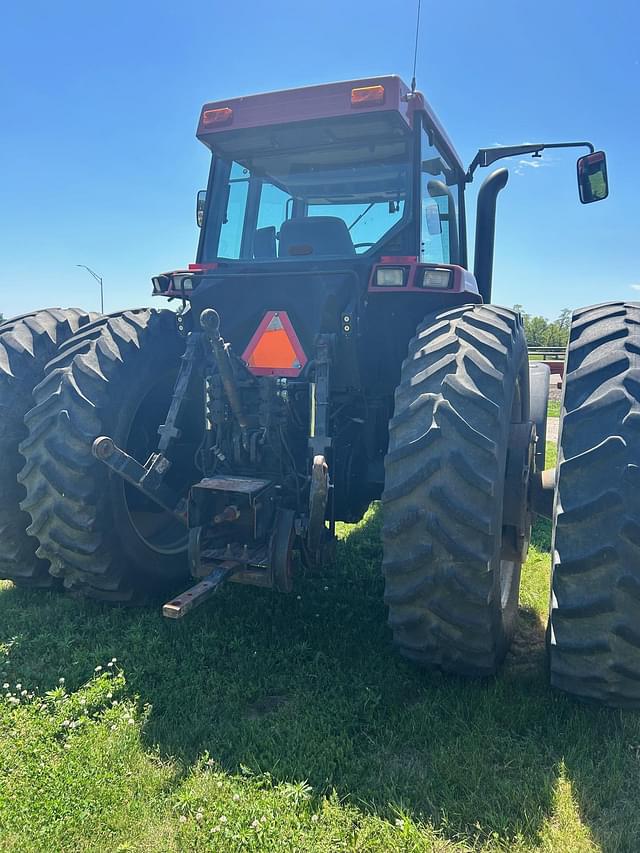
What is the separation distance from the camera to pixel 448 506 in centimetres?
238

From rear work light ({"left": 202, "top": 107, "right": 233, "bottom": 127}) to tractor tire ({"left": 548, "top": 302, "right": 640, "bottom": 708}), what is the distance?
8.40ft

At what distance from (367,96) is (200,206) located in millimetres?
1462

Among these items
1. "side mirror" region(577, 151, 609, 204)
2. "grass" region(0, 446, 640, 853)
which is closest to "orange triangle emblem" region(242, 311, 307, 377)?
"grass" region(0, 446, 640, 853)

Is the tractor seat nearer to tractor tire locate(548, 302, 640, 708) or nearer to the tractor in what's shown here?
the tractor

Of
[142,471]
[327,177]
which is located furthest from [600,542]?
[327,177]

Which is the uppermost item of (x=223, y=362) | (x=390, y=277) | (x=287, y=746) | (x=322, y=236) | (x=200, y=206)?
(x=200, y=206)

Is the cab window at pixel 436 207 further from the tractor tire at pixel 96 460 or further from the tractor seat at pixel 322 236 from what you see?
the tractor tire at pixel 96 460

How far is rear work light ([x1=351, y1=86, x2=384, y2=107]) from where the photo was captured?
325cm

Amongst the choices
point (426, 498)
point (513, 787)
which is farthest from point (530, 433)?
point (513, 787)

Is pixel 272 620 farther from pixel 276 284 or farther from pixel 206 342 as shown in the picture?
pixel 276 284

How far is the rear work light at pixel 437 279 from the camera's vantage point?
125 inches

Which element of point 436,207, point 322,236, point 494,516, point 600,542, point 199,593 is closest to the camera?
point 600,542

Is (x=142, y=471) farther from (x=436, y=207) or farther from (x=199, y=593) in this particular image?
(x=436, y=207)

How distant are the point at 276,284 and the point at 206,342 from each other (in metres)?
0.54
